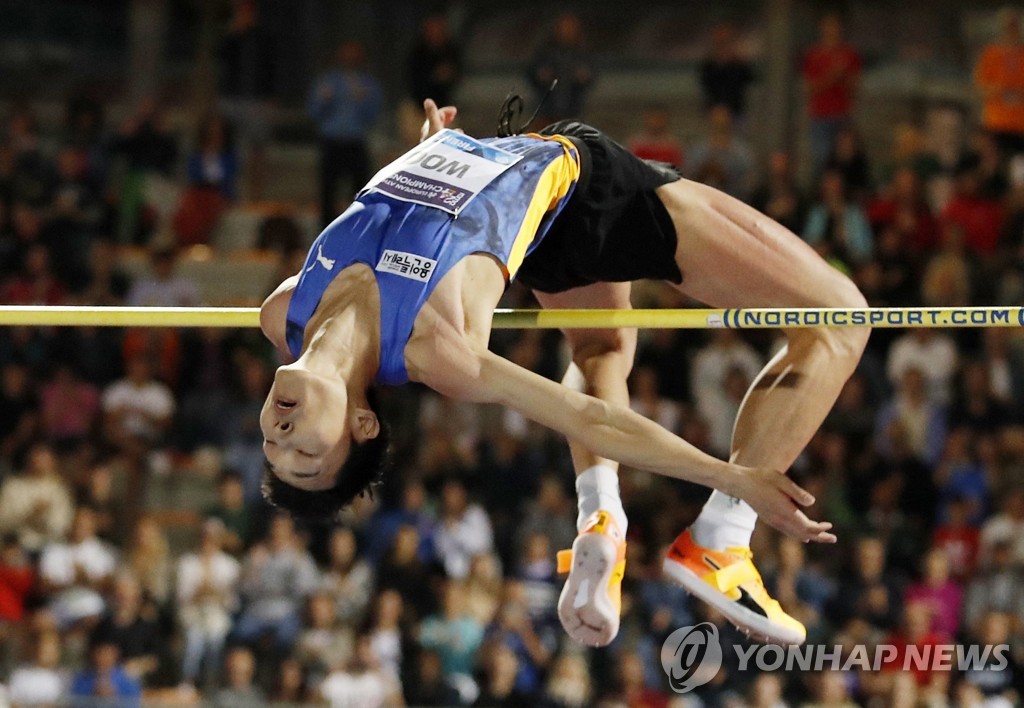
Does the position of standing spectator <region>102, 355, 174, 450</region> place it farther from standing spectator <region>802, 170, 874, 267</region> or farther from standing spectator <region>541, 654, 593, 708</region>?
standing spectator <region>802, 170, 874, 267</region>

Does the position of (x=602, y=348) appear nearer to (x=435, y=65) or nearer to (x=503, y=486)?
(x=503, y=486)

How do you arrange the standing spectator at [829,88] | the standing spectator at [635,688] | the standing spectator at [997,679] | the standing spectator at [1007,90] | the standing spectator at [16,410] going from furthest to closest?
1. the standing spectator at [829,88]
2. the standing spectator at [1007,90]
3. the standing spectator at [16,410]
4. the standing spectator at [635,688]
5. the standing spectator at [997,679]

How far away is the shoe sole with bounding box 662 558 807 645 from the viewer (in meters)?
5.01

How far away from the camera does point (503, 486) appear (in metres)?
9.88

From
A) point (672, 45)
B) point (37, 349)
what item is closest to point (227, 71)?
point (37, 349)

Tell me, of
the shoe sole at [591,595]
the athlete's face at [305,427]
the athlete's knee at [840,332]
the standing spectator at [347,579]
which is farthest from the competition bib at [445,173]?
the standing spectator at [347,579]

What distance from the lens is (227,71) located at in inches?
486

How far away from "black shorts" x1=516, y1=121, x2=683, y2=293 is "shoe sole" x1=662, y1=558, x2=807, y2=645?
0.97m

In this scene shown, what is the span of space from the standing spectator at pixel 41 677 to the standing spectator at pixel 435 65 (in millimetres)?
4603

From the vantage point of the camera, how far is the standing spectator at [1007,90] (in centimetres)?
1084

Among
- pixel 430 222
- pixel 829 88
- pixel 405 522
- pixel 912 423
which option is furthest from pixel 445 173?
pixel 829 88

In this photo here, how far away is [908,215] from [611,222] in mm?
5791

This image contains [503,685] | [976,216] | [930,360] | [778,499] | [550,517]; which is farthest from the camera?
[976,216]

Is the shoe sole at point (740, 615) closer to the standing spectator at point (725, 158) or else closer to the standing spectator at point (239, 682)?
the standing spectator at point (239, 682)
